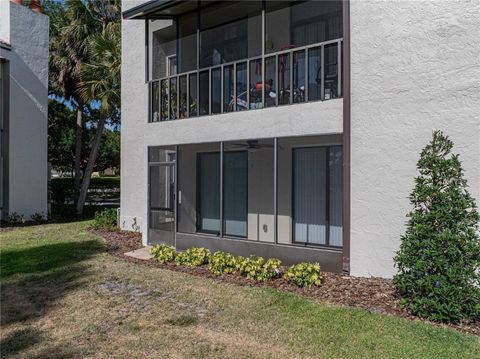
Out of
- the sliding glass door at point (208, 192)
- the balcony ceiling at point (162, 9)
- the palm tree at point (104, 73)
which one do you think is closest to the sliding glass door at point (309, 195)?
the sliding glass door at point (208, 192)

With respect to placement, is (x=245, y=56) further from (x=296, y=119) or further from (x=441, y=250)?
(x=441, y=250)

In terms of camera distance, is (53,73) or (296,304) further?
(53,73)

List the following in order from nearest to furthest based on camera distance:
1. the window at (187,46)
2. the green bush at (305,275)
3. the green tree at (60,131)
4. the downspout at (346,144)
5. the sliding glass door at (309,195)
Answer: the green bush at (305,275) < the downspout at (346,144) < the sliding glass door at (309,195) < the window at (187,46) < the green tree at (60,131)

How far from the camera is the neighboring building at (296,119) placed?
6.84 meters

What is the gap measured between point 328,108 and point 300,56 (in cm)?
169

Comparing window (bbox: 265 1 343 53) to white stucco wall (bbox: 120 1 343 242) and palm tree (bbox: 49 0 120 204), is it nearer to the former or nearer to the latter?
white stucco wall (bbox: 120 1 343 242)

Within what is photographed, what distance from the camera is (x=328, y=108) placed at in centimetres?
780

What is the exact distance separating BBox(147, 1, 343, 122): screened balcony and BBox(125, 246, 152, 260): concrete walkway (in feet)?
→ 11.6

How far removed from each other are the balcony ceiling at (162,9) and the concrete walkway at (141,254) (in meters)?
6.30

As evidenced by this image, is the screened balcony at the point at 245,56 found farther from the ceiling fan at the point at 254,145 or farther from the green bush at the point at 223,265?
the green bush at the point at 223,265

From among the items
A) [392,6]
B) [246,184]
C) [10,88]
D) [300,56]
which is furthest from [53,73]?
[392,6]

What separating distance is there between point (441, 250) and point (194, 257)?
205 inches

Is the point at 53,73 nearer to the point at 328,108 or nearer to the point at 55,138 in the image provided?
the point at 55,138

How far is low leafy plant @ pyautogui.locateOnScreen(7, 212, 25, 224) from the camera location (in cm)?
1627
